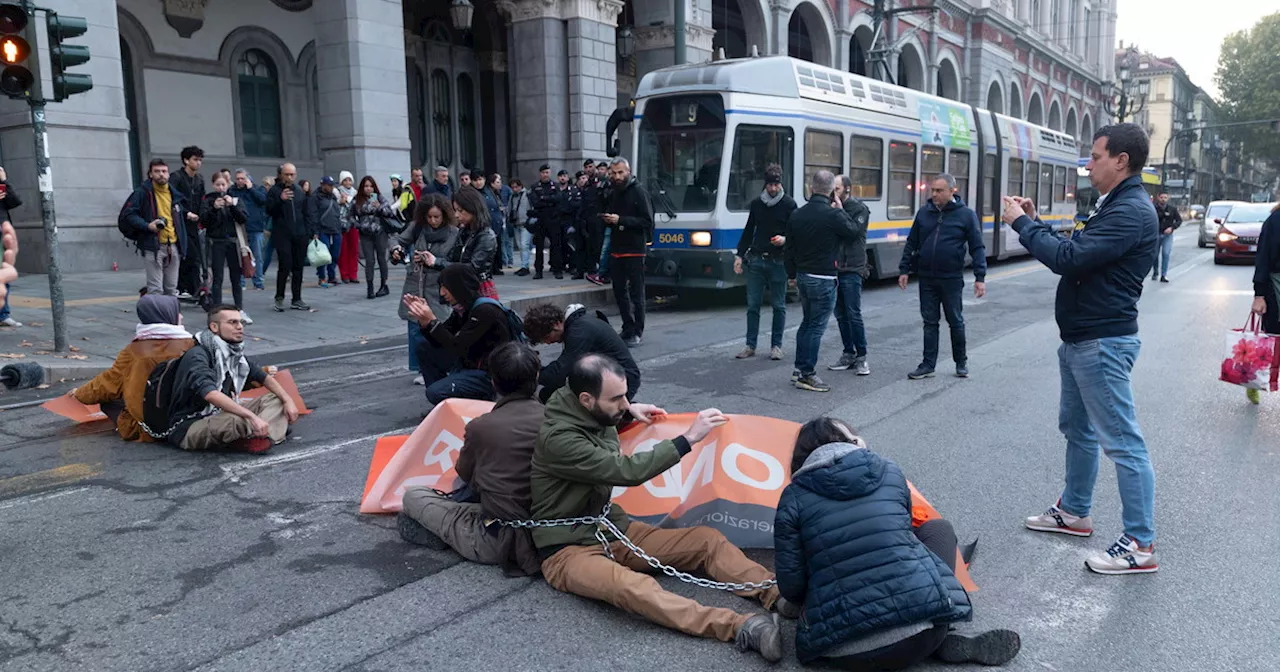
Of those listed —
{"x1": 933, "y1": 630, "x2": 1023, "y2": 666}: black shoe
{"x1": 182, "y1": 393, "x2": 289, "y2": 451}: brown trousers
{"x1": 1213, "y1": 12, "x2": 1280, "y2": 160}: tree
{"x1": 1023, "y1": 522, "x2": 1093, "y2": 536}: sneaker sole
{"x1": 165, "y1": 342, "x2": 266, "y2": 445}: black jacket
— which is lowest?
{"x1": 1023, "y1": 522, "x2": 1093, "y2": 536}: sneaker sole

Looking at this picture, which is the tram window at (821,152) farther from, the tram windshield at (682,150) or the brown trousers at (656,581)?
the brown trousers at (656,581)

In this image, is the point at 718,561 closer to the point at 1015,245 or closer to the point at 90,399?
the point at 90,399

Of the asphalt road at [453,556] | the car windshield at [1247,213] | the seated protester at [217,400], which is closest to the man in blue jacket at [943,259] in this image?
the asphalt road at [453,556]

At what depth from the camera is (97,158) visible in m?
14.7

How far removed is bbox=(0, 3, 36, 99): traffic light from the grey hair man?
24.3 feet

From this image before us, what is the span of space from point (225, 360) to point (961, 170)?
614 inches

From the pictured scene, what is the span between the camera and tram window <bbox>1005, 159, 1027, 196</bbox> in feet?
69.2

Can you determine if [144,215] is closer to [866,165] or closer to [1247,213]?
[866,165]

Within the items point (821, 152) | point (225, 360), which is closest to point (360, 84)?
point (821, 152)

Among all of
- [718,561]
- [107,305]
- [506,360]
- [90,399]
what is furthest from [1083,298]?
[107,305]

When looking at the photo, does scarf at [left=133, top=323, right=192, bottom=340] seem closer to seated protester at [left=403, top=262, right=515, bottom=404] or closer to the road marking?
the road marking

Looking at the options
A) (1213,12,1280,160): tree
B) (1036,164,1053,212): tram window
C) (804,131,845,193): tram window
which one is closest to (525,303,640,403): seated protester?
(804,131,845,193): tram window

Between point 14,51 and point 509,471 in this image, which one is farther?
point 14,51

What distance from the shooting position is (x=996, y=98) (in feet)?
149
